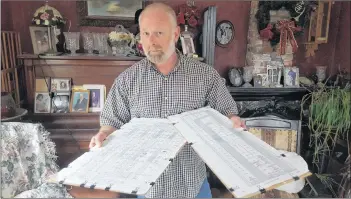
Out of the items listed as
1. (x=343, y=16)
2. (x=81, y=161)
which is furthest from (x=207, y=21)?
(x=81, y=161)

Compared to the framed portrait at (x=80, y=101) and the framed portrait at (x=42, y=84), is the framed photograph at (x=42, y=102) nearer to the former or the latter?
the framed portrait at (x=42, y=84)

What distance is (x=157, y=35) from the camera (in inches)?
27.6

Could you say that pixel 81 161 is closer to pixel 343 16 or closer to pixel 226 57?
pixel 226 57

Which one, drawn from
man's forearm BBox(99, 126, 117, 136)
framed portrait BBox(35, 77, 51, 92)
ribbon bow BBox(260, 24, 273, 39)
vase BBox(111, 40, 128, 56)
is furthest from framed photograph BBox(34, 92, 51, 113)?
ribbon bow BBox(260, 24, 273, 39)

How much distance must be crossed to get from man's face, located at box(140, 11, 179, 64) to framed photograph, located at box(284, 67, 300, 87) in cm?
124

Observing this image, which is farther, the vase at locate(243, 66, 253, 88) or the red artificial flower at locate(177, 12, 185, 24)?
the vase at locate(243, 66, 253, 88)

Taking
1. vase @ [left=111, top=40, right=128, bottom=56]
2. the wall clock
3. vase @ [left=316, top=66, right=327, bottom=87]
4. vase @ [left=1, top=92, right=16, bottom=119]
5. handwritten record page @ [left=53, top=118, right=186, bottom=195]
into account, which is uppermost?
the wall clock

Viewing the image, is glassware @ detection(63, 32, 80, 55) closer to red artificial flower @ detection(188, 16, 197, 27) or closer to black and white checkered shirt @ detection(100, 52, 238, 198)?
red artificial flower @ detection(188, 16, 197, 27)

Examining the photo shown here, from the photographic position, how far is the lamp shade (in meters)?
1.39

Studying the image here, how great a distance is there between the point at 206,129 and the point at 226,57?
47.9 inches

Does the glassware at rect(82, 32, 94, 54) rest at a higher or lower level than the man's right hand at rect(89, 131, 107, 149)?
higher

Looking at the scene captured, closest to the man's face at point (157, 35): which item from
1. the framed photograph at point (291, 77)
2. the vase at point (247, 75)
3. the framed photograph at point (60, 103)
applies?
the framed photograph at point (60, 103)

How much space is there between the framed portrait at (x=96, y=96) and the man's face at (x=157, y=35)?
0.89 meters

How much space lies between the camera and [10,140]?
3.55ft
